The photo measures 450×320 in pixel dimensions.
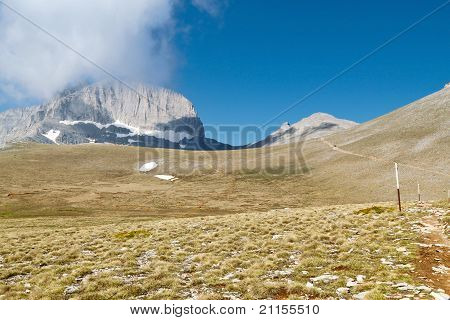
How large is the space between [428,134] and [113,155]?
467 ft

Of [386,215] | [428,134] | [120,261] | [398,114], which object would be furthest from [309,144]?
[120,261]


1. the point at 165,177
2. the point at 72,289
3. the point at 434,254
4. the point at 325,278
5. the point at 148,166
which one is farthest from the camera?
the point at 148,166

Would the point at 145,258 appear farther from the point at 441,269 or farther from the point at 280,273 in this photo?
the point at 441,269

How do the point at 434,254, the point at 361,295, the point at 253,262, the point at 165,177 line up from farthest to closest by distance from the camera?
the point at 165,177, the point at 253,262, the point at 434,254, the point at 361,295

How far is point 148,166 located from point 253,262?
14593 cm

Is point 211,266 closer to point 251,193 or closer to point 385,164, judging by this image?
point 251,193

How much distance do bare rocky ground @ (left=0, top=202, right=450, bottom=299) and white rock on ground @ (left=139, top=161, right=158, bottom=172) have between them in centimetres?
12797

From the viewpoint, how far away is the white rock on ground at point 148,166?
514 ft

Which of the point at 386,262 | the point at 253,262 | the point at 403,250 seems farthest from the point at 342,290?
the point at 403,250

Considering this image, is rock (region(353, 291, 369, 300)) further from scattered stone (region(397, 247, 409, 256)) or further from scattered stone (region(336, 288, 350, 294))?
scattered stone (region(397, 247, 409, 256))

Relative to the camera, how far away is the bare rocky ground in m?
14.4

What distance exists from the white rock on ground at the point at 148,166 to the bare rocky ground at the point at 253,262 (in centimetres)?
12797

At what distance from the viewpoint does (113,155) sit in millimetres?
189125

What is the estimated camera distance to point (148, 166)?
161 meters
